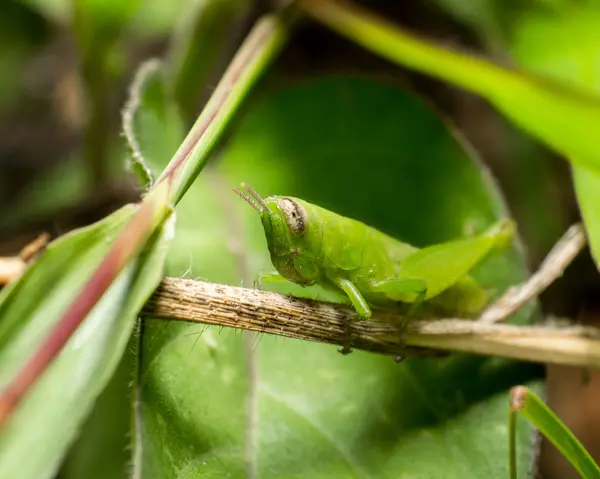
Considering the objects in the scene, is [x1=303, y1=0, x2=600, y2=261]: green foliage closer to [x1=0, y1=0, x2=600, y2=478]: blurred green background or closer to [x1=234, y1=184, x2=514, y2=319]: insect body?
[x1=0, y1=0, x2=600, y2=478]: blurred green background

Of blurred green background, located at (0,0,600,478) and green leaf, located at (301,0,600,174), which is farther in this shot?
blurred green background, located at (0,0,600,478)

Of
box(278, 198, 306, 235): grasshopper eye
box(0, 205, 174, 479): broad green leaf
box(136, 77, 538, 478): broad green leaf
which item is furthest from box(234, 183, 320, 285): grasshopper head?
box(0, 205, 174, 479): broad green leaf

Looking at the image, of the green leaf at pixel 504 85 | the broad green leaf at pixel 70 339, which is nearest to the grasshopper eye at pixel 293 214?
the broad green leaf at pixel 70 339

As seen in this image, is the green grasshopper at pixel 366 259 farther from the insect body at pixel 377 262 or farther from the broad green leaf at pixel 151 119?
the broad green leaf at pixel 151 119

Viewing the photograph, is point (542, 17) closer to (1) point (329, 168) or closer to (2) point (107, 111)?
(1) point (329, 168)

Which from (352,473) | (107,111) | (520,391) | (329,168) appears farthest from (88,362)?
(107,111)
